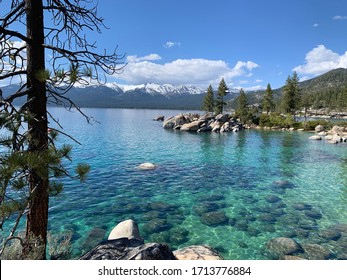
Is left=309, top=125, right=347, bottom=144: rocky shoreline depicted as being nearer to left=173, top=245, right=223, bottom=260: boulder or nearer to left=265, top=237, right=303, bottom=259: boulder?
left=265, top=237, right=303, bottom=259: boulder

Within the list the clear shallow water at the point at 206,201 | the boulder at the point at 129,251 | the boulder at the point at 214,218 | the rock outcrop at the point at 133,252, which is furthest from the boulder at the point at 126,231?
the boulder at the point at 214,218

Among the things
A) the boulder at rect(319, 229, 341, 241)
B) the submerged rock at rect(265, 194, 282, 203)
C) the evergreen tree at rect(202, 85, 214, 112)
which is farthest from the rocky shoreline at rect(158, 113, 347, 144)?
the boulder at rect(319, 229, 341, 241)

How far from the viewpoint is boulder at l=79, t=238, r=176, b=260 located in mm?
4848

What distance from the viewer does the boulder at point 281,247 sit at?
9.44 metres

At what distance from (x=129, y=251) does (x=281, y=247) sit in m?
7.24

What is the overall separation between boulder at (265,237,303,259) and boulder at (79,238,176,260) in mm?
6011

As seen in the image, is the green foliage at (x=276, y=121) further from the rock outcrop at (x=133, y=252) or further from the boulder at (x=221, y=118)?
the rock outcrop at (x=133, y=252)

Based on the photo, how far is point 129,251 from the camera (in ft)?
17.3

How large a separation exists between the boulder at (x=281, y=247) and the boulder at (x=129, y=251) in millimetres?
6011

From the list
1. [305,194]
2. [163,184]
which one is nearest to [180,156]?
[163,184]

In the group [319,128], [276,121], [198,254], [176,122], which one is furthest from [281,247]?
[276,121]

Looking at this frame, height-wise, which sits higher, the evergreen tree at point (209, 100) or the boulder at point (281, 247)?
the evergreen tree at point (209, 100)

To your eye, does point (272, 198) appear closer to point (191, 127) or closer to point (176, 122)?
point (191, 127)
